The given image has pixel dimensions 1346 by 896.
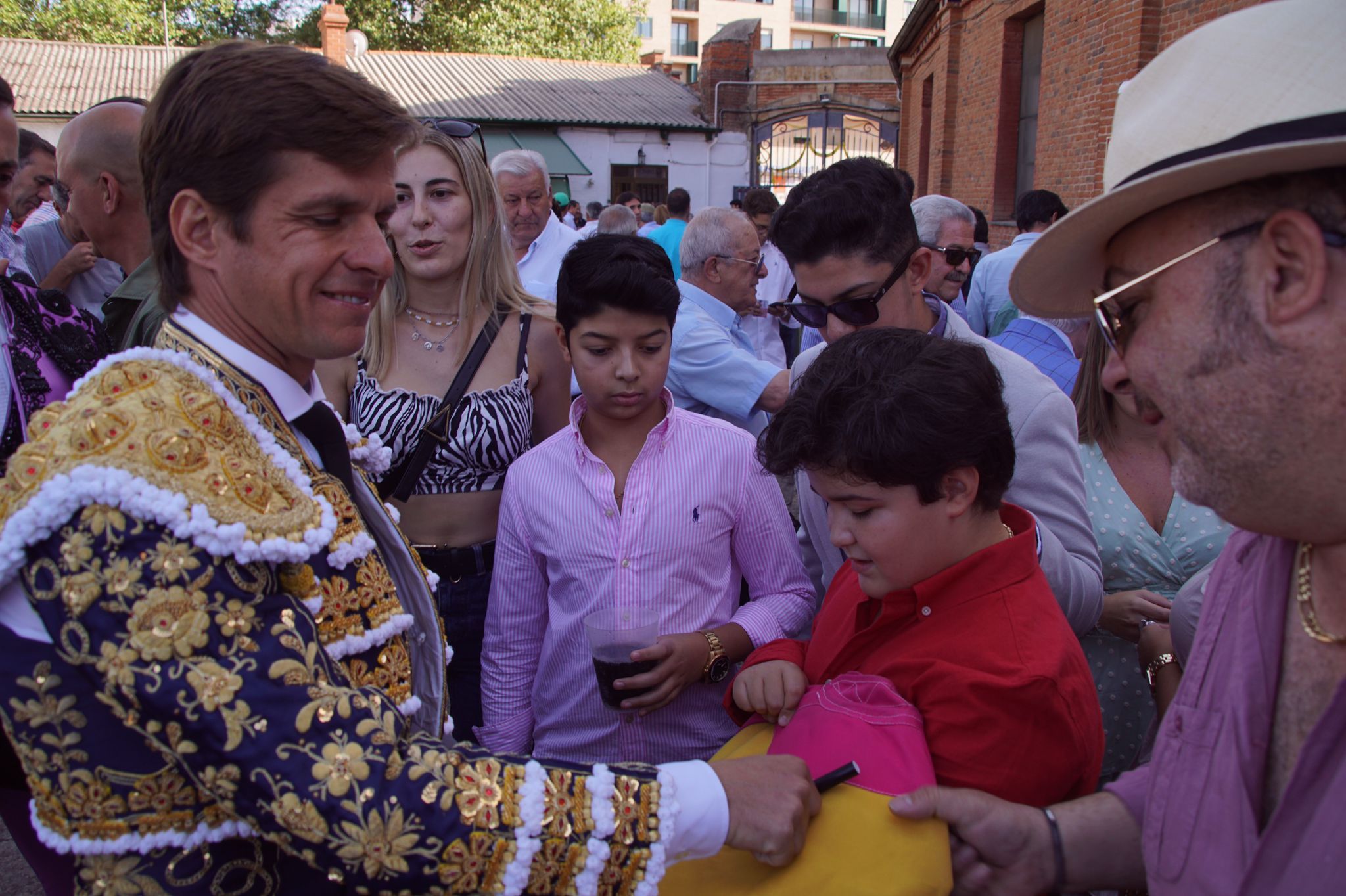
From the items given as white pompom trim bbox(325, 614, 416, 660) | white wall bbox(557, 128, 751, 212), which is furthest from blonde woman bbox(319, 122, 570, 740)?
white wall bbox(557, 128, 751, 212)

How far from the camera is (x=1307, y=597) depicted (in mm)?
1324

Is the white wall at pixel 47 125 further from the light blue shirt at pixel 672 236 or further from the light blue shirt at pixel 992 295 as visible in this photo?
the light blue shirt at pixel 992 295

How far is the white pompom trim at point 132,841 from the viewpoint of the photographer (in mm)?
A: 1237

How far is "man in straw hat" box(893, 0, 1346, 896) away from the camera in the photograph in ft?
3.58

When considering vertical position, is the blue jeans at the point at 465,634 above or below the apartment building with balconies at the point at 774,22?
below

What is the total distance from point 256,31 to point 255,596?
39680mm

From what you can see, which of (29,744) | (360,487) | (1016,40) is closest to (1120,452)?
(360,487)

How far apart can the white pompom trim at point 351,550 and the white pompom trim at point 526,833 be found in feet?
1.43

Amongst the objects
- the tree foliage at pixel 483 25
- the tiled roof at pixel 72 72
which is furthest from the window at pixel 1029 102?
the tree foliage at pixel 483 25

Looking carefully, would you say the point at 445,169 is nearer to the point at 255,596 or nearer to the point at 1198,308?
the point at 255,596

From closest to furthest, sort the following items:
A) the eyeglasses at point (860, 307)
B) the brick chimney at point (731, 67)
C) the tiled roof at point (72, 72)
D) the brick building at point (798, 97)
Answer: the eyeglasses at point (860, 307) < the tiled roof at point (72, 72) < the brick building at point (798, 97) < the brick chimney at point (731, 67)

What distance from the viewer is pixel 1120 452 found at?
269cm

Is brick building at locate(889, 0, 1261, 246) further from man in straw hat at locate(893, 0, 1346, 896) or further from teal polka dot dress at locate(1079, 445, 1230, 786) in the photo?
man in straw hat at locate(893, 0, 1346, 896)

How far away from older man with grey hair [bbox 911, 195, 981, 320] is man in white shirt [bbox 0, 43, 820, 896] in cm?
433
